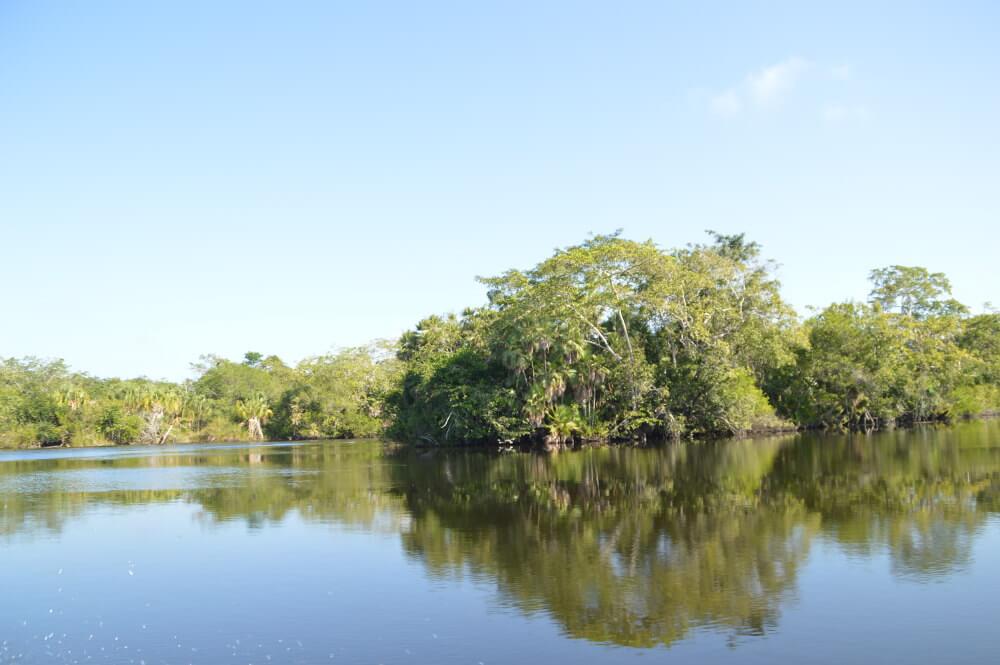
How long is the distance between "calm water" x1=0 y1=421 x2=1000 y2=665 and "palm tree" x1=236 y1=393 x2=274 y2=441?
56834mm

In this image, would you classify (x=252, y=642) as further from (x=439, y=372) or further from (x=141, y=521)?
(x=439, y=372)

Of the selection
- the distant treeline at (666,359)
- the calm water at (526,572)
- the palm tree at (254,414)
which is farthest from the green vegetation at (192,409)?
the calm water at (526,572)

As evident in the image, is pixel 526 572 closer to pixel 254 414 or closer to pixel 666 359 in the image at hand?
pixel 666 359

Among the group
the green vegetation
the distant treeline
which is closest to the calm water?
the distant treeline

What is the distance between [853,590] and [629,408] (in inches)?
1379

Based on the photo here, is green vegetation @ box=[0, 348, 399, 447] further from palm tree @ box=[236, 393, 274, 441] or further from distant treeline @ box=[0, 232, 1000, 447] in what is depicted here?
distant treeline @ box=[0, 232, 1000, 447]

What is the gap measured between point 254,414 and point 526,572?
74.3 meters

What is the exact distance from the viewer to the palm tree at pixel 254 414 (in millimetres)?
81062

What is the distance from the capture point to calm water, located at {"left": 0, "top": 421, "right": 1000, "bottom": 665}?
8961 mm

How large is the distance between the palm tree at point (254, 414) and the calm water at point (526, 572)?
186 feet

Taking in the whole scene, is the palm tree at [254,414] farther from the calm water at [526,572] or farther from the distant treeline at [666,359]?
the calm water at [526,572]

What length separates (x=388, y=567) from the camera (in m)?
13.2

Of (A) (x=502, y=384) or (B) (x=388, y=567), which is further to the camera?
(A) (x=502, y=384)

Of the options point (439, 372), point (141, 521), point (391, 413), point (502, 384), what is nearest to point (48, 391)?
point (391, 413)
